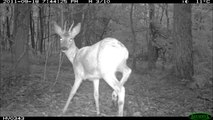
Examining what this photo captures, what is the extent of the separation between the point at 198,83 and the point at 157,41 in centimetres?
429

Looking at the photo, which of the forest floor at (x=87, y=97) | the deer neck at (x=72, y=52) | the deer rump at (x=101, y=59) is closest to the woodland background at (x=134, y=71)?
the forest floor at (x=87, y=97)

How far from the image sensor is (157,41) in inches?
580

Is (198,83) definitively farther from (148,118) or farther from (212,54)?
(148,118)

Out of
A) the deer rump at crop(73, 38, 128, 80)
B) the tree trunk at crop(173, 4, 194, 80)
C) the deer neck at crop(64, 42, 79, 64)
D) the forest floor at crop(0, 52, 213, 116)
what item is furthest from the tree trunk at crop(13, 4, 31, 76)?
the tree trunk at crop(173, 4, 194, 80)

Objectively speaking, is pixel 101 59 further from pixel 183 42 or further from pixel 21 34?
pixel 183 42

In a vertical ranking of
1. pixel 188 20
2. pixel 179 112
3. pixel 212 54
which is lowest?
pixel 179 112

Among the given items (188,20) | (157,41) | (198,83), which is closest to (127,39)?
(157,41)

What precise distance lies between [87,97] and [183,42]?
4197 millimetres

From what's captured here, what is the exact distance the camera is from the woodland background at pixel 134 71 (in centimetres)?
851

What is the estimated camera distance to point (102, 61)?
23.7 ft

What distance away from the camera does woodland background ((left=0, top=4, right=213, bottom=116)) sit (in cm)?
851

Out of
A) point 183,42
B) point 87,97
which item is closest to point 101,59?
point 87,97

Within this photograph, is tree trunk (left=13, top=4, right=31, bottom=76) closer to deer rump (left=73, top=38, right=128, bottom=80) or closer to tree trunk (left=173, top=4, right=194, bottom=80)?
deer rump (left=73, top=38, right=128, bottom=80)

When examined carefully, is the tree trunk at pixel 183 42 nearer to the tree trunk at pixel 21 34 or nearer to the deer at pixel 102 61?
the deer at pixel 102 61
